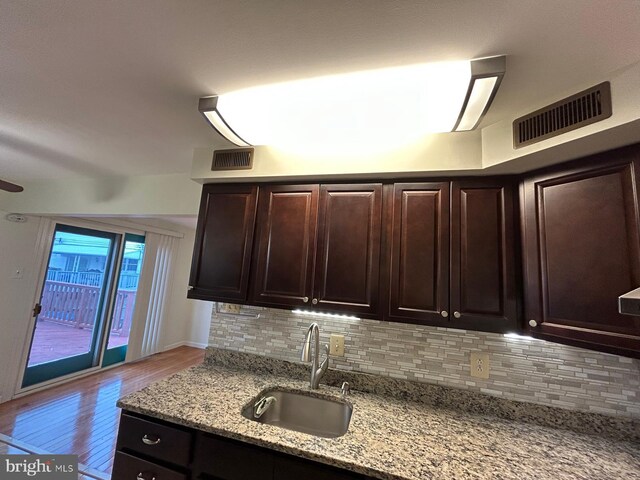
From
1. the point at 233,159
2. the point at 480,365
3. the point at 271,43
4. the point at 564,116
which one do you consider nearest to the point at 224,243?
the point at 233,159

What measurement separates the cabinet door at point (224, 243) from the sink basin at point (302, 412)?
1.95ft

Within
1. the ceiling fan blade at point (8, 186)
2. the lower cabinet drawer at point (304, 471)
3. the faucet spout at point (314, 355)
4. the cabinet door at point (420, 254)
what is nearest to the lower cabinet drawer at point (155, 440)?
the lower cabinet drawer at point (304, 471)

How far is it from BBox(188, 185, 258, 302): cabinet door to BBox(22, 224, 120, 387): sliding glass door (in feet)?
10.1

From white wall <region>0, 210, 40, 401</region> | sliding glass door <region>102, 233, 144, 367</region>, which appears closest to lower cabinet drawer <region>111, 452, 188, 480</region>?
white wall <region>0, 210, 40, 401</region>

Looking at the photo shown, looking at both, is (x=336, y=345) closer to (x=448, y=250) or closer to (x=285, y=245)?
(x=285, y=245)

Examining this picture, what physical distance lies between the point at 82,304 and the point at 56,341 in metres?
0.51

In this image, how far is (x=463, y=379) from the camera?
4.96 feet

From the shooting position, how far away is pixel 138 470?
1.28 metres

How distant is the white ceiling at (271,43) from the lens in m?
0.80

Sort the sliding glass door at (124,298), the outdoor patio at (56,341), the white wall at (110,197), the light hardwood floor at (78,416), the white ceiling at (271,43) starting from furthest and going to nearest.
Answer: the sliding glass door at (124,298) < the outdoor patio at (56,341) < the light hardwood floor at (78,416) < the white wall at (110,197) < the white ceiling at (271,43)

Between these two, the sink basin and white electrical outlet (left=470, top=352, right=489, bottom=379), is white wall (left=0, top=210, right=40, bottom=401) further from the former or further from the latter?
white electrical outlet (left=470, top=352, right=489, bottom=379)

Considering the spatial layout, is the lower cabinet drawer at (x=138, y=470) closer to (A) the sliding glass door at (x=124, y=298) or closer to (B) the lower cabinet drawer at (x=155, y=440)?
(B) the lower cabinet drawer at (x=155, y=440)

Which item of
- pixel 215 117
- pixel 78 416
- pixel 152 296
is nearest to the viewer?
pixel 215 117

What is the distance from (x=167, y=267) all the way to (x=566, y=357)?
5478 mm
